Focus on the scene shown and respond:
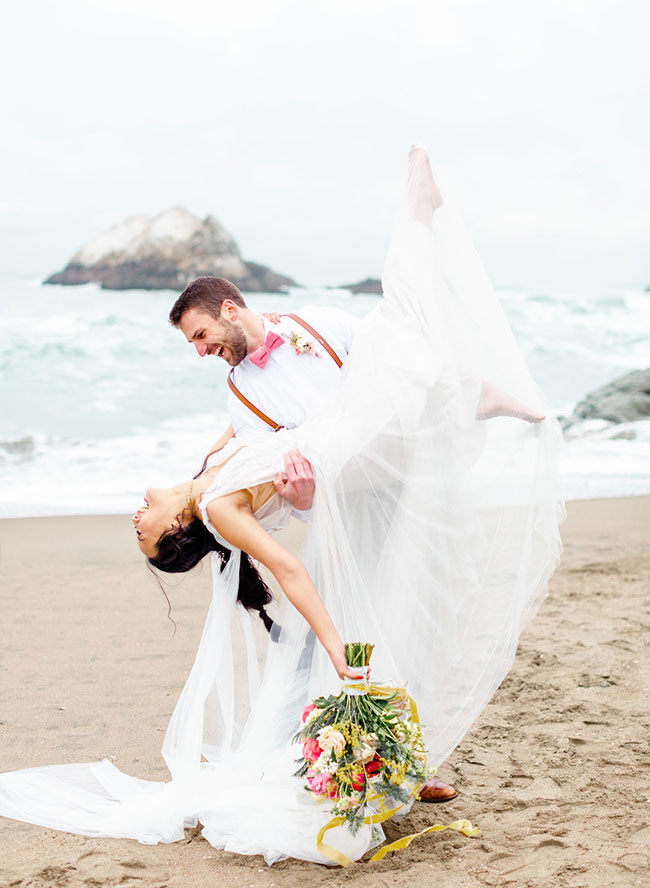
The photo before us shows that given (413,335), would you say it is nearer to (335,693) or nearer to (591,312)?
(335,693)

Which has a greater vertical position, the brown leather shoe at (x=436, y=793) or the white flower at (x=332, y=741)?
the white flower at (x=332, y=741)

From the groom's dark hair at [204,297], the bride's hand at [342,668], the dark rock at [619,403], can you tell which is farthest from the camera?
the dark rock at [619,403]

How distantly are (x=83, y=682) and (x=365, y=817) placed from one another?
230cm

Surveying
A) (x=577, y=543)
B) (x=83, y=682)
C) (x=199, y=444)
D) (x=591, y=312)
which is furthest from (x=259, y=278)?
(x=83, y=682)

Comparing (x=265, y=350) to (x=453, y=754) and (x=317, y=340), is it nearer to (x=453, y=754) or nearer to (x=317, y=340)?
(x=317, y=340)

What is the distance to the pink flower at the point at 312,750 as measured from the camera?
2.92 metres

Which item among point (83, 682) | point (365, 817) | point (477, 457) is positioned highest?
point (477, 457)

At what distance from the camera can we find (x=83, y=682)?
4.82 m

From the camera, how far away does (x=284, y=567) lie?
9.98 ft

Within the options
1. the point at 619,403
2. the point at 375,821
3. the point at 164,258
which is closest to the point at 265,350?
the point at 375,821

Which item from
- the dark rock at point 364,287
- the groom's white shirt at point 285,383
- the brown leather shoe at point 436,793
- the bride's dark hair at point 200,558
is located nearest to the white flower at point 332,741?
the bride's dark hair at point 200,558

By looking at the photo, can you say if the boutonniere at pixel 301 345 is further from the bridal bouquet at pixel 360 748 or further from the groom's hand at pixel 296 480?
the bridal bouquet at pixel 360 748

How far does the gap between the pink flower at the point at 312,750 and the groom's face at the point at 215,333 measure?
1.39 m

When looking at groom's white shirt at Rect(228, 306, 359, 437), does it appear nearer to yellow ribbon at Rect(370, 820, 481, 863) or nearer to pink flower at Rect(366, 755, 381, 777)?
pink flower at Rect(366, 755, 381, 777)
